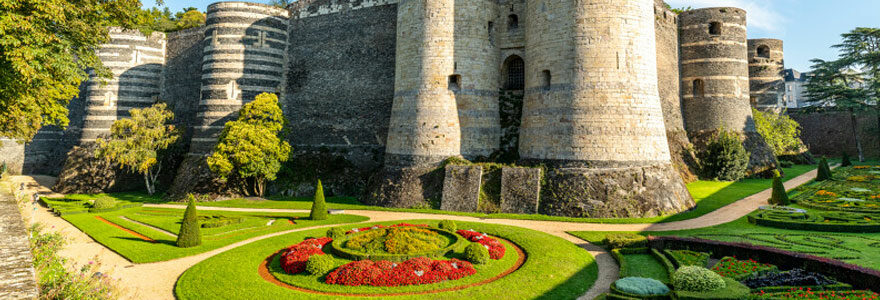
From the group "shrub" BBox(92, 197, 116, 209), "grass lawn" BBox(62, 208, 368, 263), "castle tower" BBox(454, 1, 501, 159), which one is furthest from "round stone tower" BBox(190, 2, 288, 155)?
"castle tower" BBox(454, 1, 501, 159)

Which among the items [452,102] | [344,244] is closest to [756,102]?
[452,102]

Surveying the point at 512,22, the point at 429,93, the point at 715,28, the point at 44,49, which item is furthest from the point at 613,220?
the point at 715,28

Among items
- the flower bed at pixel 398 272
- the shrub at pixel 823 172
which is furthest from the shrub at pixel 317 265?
the shrub at pixel 823 172

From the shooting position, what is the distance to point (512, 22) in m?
25.5

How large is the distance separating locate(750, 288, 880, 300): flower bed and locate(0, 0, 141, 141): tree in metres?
18.9

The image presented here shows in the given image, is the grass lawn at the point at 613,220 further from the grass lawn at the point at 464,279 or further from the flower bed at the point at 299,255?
the flower bed at the point at 299,255

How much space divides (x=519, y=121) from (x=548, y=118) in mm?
3126

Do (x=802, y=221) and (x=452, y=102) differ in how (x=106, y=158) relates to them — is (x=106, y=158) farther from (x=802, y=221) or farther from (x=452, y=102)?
Answer: (x=802, y=221)

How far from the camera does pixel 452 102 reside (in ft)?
79.8

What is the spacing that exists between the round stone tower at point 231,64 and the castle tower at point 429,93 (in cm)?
1304

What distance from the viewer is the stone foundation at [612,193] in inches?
768

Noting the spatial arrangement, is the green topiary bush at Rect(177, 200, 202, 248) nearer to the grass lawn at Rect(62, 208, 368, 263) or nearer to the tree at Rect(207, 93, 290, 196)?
the grass lawn at Rect(62, 208, 368, 263)

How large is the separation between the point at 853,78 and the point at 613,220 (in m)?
41.4

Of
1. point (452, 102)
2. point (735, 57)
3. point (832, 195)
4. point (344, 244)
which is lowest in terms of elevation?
point (344, 244)
